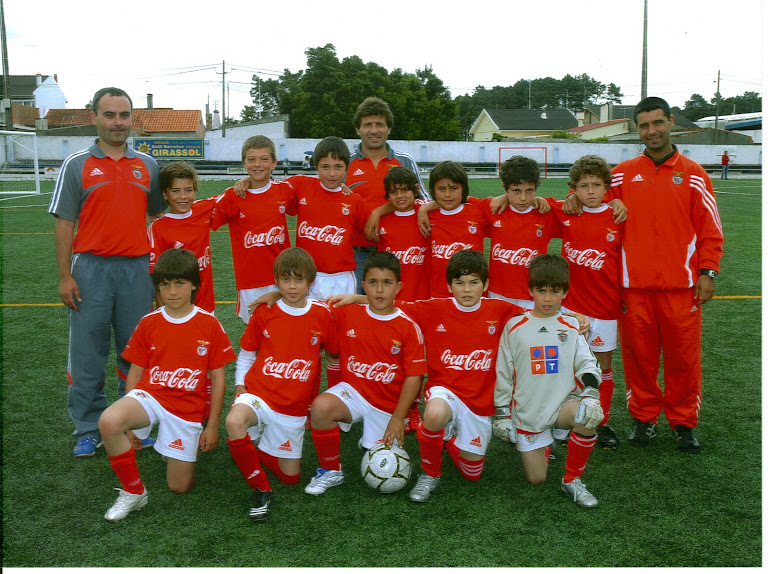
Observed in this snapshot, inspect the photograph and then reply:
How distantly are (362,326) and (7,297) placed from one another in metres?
6.37

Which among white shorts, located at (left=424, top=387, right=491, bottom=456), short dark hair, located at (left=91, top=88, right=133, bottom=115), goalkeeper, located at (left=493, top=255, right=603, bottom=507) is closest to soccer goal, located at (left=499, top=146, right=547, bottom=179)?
short dark hair, located at (left=91, top=88, right=133, bottom=115)

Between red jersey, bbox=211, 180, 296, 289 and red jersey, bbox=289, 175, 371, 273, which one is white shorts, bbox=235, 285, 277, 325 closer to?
red jersey, bbox=211, 180, 296, 289

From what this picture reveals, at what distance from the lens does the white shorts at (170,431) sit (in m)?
3.57

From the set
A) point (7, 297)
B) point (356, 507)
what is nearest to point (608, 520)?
point (356, 507)

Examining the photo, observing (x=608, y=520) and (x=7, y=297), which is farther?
(x=7, y=297)

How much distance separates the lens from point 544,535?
3.14 m

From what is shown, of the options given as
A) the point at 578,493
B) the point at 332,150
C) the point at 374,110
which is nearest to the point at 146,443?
the point at 332,150

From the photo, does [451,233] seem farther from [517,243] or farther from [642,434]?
[642,434]

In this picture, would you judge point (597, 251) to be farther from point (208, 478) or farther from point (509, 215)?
point (208, 478)

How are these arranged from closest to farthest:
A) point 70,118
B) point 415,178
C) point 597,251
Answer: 1. point 597,251
2. point 415,178
3. point 70,118

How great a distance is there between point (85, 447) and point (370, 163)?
2.83 metres

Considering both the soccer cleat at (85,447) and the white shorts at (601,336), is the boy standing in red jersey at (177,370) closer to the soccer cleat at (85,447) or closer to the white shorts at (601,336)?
the soccer cleat at (85,447)

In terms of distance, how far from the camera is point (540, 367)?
3.73 metres

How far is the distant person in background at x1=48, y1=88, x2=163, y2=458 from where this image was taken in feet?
13.4
